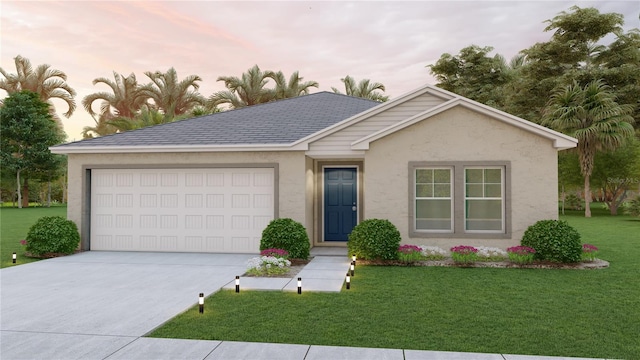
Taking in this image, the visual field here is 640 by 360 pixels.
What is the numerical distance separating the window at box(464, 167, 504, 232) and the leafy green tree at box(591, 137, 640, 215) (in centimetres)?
2550

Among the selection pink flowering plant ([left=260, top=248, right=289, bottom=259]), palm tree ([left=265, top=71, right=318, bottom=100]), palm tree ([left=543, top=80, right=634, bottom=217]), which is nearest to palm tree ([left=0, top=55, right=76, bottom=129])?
palm tree ([left=265, top=71, right=318, bottom=100])

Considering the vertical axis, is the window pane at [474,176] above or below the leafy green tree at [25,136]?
below

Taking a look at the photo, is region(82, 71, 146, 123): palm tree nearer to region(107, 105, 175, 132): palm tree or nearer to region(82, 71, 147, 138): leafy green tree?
region(82, 71, 147, 138): leafy green tree

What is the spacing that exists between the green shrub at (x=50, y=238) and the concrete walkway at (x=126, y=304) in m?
0.41

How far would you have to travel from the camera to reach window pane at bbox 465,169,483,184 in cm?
1158

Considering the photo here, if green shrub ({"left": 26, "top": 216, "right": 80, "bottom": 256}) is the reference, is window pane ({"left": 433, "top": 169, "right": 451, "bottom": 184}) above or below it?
above

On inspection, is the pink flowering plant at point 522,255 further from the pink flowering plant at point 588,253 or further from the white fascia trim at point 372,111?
the white fascia trim at point 372,111

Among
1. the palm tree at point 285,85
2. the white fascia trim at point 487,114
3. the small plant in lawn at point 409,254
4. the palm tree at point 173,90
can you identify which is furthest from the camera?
the palm tree at point 173,90

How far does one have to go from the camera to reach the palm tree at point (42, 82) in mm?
41750

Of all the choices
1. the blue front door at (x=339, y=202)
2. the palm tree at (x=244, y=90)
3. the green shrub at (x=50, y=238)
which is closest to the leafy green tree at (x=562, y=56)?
the palm tree at (x=244, y=90)

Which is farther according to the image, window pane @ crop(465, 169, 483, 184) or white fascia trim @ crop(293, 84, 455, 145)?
white fascia trim @ crop(293, 84, 455, 145)

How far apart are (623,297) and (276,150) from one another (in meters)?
8.83

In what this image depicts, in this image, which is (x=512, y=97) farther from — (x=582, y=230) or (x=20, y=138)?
(x=20, y=138)

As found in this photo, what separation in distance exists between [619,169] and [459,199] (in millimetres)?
28169
